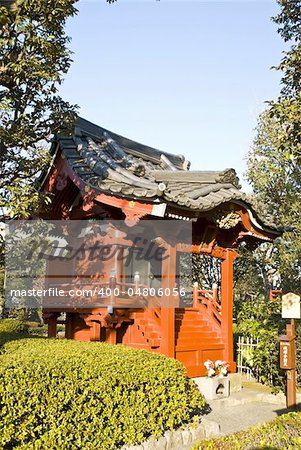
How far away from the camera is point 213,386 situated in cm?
961

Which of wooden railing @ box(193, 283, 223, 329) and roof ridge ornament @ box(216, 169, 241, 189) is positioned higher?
roof ridge ornament @ box(216, 169, 241, 189)

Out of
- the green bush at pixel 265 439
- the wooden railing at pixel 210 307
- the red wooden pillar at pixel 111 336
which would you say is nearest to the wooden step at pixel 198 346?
the wooden railing at pixel 210 307

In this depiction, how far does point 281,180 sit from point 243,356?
7.75 meters

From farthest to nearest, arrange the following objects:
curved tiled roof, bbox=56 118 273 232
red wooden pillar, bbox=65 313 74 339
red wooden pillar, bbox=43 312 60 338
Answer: red wooden pillar, bbox=43 312 60 338, red wooden pillar, bbox=65 313 74 339, curved tiled roof, bbox=56 118 273 232

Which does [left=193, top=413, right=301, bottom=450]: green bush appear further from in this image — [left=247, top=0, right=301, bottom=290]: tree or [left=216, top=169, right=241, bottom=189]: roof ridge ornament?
[left=247, top=0, right=301, bottom=290]: tree

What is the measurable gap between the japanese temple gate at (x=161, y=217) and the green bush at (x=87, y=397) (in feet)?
7.44

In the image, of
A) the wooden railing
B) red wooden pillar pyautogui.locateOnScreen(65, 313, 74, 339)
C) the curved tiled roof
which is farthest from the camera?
red wooden pillar pyautogui.locateOnScreen(65, 313, 74, 339)

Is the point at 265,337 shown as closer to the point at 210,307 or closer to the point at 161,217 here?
the point at 210,307

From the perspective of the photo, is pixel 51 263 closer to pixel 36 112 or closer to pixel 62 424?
pixel 36 112

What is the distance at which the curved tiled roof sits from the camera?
8633 mm

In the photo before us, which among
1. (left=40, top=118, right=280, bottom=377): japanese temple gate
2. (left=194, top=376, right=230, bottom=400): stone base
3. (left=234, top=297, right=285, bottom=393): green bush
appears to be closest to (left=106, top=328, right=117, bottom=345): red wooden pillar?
(left=40, top=118, right=280, bottom=377): japanese temple gate

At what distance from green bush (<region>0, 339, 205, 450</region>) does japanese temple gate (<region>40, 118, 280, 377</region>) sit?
227cm

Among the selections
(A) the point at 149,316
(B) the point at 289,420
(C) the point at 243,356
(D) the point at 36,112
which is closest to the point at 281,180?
(C) the point at 243,356

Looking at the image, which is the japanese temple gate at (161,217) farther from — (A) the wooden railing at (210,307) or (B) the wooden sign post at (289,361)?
(B) the wooden sign post at (289,361)
